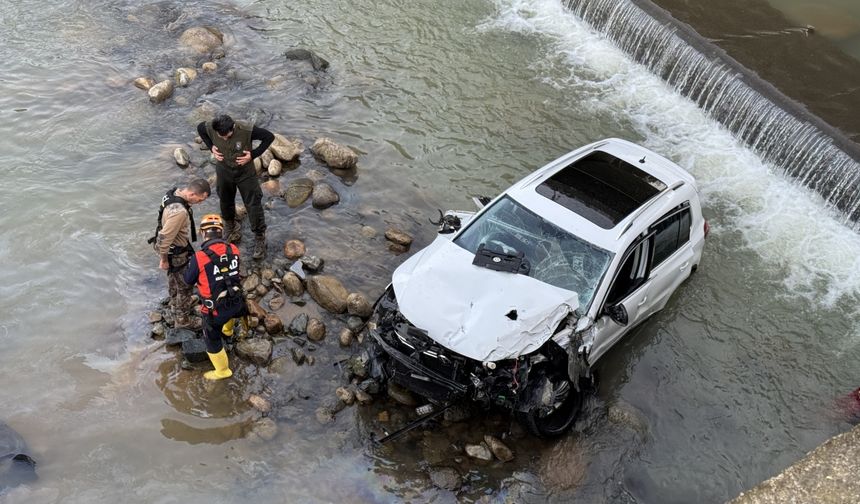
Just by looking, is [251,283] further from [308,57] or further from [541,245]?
[308,57]

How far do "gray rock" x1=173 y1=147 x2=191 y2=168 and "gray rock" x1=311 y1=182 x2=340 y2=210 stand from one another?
207 cm

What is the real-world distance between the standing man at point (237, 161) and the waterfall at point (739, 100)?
26.2 feet

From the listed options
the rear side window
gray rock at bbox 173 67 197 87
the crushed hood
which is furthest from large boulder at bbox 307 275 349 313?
gray rock at bbox 173 67 197 87

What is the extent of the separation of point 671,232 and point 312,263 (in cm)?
450

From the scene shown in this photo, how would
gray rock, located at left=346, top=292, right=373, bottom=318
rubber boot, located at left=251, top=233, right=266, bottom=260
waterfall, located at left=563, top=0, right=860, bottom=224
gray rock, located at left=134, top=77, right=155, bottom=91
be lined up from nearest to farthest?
gray rock, located at left=346, top=292, right=373, bottom=318, rubber boot, located at left=251, top=233, right=266, bottom=260, waterfall, located at left=563, top=0, right=860, bottom=224, gray rock, located at left=134, top=77, right=155, bottom=91

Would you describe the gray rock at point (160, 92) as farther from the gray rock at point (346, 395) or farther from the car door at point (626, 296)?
the car door at point (626, 296)

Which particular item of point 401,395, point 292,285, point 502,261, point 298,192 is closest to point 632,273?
point 502,261

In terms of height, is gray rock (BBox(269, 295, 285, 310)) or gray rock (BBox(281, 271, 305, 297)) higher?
gray rock (BBox(281, 271, 305, 297))

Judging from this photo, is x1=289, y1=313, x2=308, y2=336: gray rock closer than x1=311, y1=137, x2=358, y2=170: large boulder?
Yes

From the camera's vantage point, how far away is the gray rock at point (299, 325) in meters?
8.16

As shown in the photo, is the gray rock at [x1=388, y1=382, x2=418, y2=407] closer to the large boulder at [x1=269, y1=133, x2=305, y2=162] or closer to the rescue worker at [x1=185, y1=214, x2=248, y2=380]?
the rescue worker at [x1=185, y1=214, x2=248, y2=380]

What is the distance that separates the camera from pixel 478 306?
6891mm

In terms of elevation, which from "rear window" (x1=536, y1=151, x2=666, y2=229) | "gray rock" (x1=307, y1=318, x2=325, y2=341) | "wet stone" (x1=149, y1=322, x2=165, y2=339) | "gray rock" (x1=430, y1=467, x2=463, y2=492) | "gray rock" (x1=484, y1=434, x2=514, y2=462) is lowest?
"wet stone" (x1=149, y1=322, x2=165, y2=339)

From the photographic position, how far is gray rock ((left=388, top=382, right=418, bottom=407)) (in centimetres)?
743
